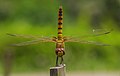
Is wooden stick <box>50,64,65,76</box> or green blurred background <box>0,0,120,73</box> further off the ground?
green blurred background <box>0,0,120,73</box>

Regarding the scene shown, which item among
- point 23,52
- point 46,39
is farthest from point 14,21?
point 46,39

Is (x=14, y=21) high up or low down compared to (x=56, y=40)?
up

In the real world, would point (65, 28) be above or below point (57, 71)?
Result: above

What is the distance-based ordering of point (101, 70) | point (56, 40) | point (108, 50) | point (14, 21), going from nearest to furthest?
point (56, 40), point (101, 70), point (108, 50), point (14, 21)

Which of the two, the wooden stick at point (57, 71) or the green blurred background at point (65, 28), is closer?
the wooden stick at point (57, 71)

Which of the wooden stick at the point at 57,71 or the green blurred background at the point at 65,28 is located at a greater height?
the green blurred background at the point at 65,28

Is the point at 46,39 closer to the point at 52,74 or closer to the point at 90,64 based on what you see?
the point at 52,74

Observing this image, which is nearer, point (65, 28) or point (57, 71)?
point (57, 71)

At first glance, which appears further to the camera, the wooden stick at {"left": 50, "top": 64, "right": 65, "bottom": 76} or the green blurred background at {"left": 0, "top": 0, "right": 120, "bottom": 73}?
the green blurred background at {"left": 0, "top": 0, "right": 120, "bottom": 73}
